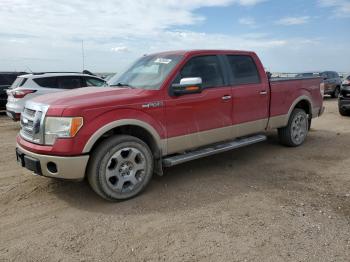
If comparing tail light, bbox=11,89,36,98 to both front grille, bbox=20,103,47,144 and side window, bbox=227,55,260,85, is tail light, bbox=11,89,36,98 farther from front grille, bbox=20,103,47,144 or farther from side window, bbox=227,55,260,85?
side window, bbox=227,55,260,85

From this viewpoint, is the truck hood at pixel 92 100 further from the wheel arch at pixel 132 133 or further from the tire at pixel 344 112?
the tire at pixel 344 112

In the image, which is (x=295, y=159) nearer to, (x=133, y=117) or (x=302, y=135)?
(x=302, y=135)

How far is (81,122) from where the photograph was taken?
159 inches

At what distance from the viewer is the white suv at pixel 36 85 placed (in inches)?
396

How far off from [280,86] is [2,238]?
17.0ft

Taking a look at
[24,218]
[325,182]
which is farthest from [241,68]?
[24,218]

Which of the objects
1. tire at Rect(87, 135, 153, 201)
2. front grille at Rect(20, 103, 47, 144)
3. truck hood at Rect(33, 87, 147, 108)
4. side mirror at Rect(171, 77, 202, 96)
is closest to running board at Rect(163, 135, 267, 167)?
tire at Rect(87, 135, 153, 201)

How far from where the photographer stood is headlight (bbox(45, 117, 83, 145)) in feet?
13.2

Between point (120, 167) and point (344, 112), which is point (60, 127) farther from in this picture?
point (344, 112)

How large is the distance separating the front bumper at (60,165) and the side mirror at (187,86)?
1512 mm

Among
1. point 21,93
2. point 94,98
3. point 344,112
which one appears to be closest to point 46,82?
point 21,93

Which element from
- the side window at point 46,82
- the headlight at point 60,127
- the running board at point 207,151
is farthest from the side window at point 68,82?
the headlight at point 60,127

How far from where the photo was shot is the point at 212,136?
542cm

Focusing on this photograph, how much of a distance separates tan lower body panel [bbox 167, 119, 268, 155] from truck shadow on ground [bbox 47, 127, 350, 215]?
0.51 m
